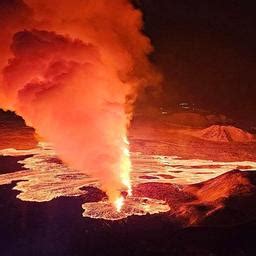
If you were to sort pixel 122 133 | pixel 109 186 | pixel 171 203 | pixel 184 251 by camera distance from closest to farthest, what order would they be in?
pixel 184 251 < pixel 171 203 < pixel 109 186 < pixel 122 133

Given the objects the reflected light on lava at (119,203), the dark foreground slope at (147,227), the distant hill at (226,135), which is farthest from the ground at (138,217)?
the distant hill at (226,135)

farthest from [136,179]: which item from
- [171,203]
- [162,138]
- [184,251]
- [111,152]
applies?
[162,138]

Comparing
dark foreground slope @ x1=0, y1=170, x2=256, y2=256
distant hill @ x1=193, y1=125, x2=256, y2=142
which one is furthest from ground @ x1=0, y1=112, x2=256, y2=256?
distant hill @ x1=193, y1=125, x2=256, y2=142

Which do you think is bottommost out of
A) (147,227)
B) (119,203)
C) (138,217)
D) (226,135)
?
(147,227)

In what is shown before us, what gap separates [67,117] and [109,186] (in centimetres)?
859

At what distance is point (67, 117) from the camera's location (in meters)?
31.3

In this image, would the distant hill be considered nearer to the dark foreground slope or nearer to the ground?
the ground

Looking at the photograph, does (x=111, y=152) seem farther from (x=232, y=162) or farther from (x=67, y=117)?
(x=232, y=162)

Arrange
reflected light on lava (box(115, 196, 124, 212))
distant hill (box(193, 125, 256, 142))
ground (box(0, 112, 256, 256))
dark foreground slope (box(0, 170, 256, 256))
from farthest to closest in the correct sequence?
distant hill (box(193, 125, 256, 142)) → reflected light on lava (box(115, 196, 124, 212)) → ground (box(0, 112, 256, 256)) → dark foreground slope (box(0, 170, 256, 256))

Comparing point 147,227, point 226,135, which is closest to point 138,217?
point 147,227

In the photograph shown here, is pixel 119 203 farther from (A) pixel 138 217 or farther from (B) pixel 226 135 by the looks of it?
(B) pixel 226 135

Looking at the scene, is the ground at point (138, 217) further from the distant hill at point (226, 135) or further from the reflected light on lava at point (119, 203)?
the distant hill at point (226, 135)

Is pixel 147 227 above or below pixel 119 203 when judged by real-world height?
below

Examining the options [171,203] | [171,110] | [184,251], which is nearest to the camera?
[184,251]
